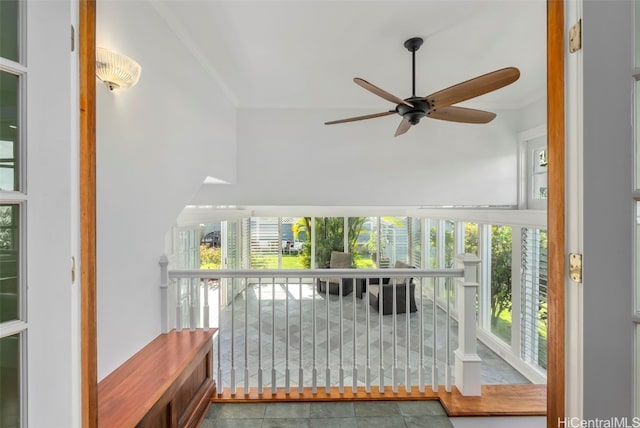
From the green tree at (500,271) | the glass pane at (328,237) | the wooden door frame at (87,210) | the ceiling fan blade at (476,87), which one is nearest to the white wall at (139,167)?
the wooden door frame at (87,210)

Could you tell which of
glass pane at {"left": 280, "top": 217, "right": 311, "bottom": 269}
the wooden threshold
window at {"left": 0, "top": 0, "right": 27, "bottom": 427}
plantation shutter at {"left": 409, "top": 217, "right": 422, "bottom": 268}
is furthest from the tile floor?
glass pane at {"left": 280, "top": 217, "right": 311, "bottom": 269}

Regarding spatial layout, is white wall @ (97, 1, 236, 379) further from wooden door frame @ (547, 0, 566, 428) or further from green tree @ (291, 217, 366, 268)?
green tree @ (291, 217, 366, 268)

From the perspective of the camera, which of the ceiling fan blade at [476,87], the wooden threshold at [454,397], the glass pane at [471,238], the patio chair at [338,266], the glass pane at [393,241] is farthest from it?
the glass pane at [393,241]

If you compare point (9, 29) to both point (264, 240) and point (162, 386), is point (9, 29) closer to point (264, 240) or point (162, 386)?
point (162, 386)

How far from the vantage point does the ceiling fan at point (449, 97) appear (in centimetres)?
163

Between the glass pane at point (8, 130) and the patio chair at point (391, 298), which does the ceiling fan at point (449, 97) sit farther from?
the patio chair at point (391, 298)

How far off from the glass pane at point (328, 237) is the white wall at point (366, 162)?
145 inches

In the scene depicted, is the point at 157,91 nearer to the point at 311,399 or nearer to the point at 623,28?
the point at 623,28

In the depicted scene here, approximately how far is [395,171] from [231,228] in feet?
13.0

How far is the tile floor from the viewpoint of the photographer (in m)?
1.90

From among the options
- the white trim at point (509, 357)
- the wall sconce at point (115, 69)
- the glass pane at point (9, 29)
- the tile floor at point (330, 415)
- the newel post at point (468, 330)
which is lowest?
the white trim at point (509, 357)

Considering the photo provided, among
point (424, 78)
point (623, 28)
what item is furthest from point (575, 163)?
point (424, 78)

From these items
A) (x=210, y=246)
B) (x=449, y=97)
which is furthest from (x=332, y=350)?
(x=449, y=97)

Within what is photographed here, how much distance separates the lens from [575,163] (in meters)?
0.78
